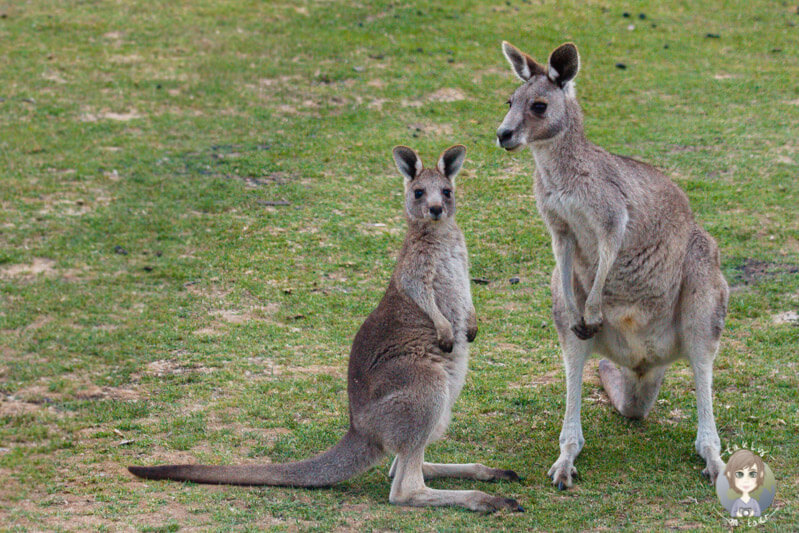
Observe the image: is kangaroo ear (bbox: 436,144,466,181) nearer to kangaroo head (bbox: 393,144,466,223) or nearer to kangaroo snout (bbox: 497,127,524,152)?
kangaroo head (bbox: 393,144,466,223)

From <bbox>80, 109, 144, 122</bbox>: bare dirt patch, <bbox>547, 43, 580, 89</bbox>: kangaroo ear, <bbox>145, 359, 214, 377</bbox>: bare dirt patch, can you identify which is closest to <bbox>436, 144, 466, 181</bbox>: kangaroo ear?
<bbox>547, 43, 580, 89</bbox>: kangaroo ear

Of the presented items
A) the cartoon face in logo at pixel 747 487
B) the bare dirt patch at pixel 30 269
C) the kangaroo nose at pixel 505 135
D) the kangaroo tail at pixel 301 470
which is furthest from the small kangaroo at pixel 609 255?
the bare dirt patch at pixel 30 269

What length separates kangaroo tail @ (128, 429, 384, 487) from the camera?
4.07m

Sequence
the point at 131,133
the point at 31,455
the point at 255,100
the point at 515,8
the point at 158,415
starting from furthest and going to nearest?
the point at 515,8, the point at 255,100, the point at 131,133, the point at 158,415, the point at 31,455

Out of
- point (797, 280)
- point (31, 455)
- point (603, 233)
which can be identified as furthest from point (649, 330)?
point (31, 455)

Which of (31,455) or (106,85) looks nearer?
(31,455)

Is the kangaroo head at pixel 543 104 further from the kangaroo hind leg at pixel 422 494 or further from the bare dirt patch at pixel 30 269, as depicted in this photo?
the bare dirt patch at pixel 30 269

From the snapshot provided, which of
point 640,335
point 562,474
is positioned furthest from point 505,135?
point 562,474

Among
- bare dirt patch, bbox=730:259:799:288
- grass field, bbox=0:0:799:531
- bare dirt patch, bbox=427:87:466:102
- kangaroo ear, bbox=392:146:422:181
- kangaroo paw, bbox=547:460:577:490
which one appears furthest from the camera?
bare dirt patch, bbox=427:87:466:102

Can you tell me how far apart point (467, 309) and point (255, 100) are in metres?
6.25

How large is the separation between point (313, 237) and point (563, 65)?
353 cm

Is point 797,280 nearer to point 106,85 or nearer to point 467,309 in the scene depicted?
point 467,309

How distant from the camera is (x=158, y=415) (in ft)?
16.9

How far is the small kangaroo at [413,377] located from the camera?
3.96m
